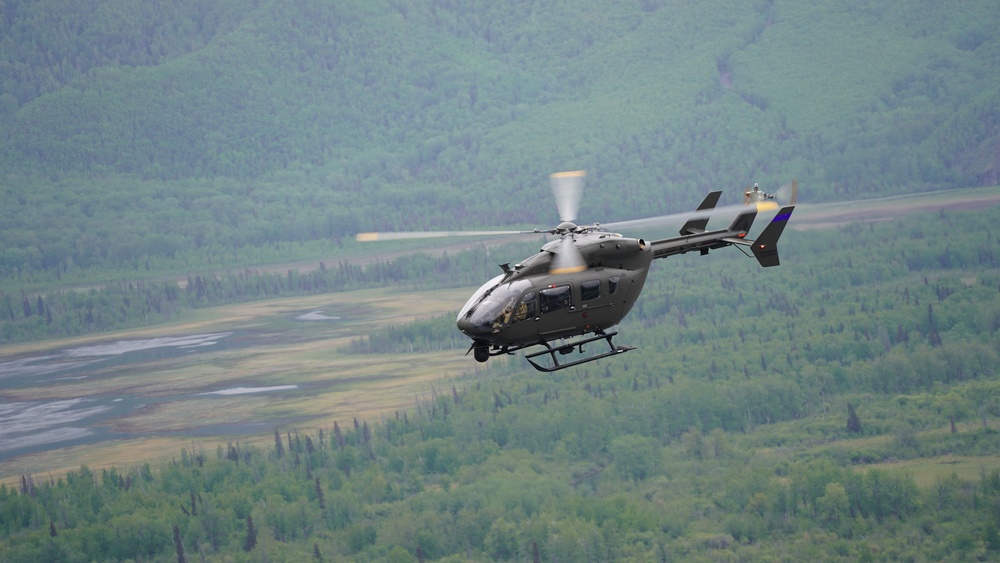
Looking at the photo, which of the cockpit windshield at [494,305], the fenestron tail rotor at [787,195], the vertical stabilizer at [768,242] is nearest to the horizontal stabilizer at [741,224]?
the vertical stabilizer at [768,242]

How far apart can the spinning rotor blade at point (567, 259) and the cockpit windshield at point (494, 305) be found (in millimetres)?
1636

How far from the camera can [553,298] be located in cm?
5925

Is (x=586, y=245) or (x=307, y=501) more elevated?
(x=586, y=245)

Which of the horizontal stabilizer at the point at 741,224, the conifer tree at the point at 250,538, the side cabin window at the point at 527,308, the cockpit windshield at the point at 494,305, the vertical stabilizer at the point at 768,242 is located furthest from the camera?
the conifer tree at the point at 250,538

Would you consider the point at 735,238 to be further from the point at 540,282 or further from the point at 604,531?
the point at 604,531

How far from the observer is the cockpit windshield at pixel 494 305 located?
57625mm

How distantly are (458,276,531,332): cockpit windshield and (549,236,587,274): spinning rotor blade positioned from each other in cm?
164

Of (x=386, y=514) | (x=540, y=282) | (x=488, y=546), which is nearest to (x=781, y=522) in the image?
(x=488, y=546)

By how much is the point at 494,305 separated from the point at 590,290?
490cm

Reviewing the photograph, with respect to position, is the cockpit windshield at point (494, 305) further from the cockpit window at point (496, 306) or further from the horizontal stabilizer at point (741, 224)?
the horizontal stabilizer at point (741, 224)

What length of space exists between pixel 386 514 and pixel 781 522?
5384cm

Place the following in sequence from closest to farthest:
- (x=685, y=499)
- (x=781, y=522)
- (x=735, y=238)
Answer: (x=735, y=238) → (x=781, y=522) → (x=685, y=499)

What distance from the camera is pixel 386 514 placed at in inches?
7485

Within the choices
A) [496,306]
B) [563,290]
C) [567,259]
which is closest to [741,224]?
[567,259]
